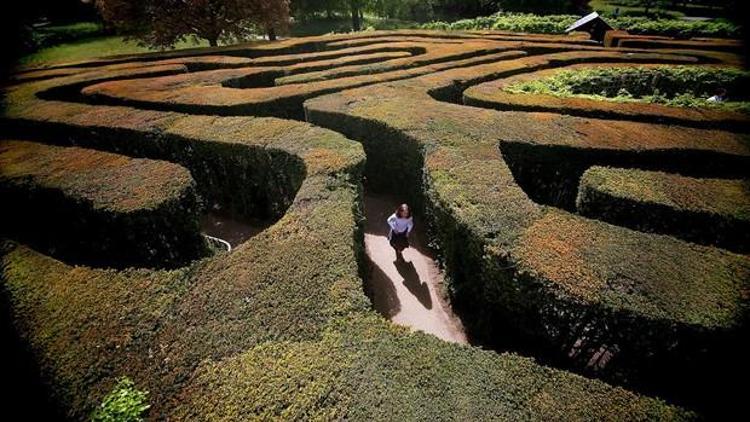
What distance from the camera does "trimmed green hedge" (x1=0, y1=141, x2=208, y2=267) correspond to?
8.02m

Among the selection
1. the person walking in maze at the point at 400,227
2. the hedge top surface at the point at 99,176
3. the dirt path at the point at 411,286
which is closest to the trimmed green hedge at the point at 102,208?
the hedge top surface at the point at 99,176

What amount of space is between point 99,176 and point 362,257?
20.7 ft

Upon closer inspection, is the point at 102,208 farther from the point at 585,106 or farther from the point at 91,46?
the point at 91,46

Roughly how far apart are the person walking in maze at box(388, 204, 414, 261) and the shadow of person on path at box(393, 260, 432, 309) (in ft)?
1.21

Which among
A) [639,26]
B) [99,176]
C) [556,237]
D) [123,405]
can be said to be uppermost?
[639,26]

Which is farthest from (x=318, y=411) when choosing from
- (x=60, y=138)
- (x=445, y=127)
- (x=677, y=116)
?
(x=60, y=138)

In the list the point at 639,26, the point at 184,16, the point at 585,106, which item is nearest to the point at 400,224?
the point at 585,106

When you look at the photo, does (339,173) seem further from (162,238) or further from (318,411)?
(318,411)

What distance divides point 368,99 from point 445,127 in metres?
3.76

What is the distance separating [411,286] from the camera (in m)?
9.38

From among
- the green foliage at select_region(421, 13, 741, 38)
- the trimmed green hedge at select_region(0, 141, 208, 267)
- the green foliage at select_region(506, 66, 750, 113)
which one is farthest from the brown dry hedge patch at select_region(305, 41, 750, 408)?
the green foliage at select_region(421, 13, 741, 38)

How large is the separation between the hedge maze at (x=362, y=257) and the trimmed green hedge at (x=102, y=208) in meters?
0.05

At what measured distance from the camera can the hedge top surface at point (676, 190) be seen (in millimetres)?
7195

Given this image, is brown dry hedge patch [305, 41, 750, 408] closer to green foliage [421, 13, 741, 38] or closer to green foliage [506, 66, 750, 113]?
green foliage [506, 66, 750, 113]
